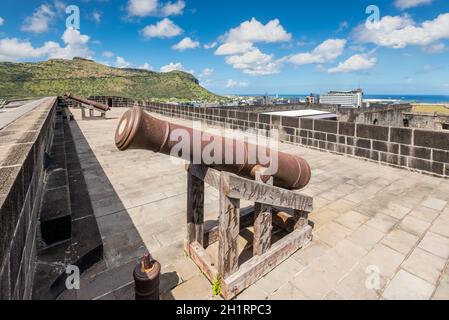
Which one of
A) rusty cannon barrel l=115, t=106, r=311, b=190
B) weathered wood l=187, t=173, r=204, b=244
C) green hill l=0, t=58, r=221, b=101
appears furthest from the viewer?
green hill l=0, t=58, r=221, b=101

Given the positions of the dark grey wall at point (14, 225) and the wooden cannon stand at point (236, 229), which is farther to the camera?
the wooden cannon stand at point (236, 229)

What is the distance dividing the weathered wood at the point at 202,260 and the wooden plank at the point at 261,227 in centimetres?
46

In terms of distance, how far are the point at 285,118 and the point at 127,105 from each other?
22.4 meters

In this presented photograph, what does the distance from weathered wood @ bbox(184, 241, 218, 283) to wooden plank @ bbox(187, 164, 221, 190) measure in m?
0.76

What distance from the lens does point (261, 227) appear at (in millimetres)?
2557

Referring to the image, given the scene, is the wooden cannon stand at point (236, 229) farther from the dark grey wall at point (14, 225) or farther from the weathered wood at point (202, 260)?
the dark grey wall at point (14, 225)

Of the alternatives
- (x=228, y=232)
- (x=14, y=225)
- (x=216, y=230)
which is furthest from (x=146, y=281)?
(x=216, y=230)

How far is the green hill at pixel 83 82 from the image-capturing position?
8900 centimetres

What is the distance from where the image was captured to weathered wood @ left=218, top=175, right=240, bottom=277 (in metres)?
2.24

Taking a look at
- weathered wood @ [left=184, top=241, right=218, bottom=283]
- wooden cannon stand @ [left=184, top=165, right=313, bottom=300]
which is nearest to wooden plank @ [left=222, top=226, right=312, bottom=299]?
wooden cannon stand @ [left=184, top=165, right=313, bottom=300]

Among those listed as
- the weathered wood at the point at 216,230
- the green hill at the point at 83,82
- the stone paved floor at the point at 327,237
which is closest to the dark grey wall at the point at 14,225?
the stone paved floor at the point at 327,237

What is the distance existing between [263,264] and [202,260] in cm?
60

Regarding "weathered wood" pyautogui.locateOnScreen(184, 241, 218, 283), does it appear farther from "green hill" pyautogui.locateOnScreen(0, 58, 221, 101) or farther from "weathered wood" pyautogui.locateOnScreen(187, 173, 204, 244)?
"green hill" pyautogui.locateOnScreen(0, 58, 221, 101)

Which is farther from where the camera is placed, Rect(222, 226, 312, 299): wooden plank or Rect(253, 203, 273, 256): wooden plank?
Rect(253, 203, 273, 256): wooden plank
